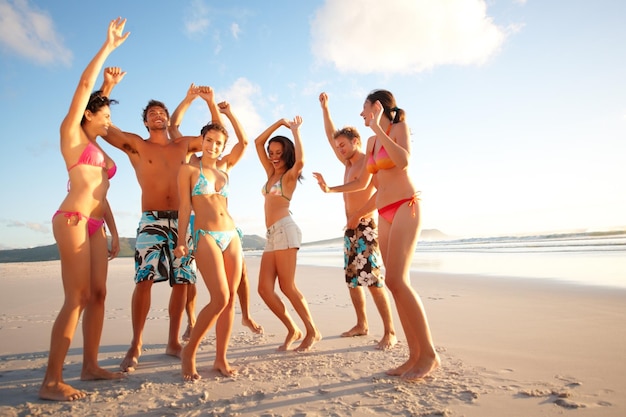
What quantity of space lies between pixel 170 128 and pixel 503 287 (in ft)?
22.6

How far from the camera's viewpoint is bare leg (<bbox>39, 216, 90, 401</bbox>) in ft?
9.42

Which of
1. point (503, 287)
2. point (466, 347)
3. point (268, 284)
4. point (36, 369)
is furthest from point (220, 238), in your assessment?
point (503, 287)

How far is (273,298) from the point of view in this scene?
4.18 metres

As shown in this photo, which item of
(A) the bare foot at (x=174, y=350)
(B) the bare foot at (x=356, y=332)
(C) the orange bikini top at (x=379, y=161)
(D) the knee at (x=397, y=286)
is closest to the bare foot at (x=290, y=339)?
(B) the bare foot at (x=356, y=332)

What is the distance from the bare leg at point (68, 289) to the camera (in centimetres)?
287

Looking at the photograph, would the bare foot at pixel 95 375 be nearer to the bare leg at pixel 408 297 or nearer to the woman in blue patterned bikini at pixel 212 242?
the woman in blue patterned bikini at pixel 212 242

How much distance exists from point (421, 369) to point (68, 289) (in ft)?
9.33

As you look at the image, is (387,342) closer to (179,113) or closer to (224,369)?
(224,369)

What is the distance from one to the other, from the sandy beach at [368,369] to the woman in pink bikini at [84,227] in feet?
0.73

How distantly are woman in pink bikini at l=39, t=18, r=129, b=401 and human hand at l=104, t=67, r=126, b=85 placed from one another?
0.40m

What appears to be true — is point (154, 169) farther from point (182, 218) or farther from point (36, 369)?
point (36, 369)

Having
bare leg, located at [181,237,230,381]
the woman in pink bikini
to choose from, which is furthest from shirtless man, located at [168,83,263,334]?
the woman in pink bikini

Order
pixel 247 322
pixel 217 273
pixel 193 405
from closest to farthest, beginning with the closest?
pixel 193 405 < pixel 217 273 < pixel 247 322

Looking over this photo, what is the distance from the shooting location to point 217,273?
10.7 ft
